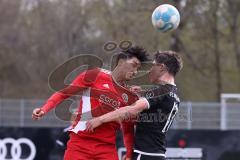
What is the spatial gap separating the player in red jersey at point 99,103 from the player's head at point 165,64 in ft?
0.61

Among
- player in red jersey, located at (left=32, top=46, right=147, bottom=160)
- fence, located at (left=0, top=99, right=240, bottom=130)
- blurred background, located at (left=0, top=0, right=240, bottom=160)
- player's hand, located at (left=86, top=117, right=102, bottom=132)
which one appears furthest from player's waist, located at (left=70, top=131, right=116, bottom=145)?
blurred background, located at (left=0, top=0, right=240, bottom=160)

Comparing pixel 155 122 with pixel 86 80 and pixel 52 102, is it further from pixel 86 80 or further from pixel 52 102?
pixel 52 102

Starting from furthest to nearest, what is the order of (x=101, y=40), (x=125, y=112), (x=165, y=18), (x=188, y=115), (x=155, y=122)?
(x=101, y=40) → (x=188, y=115) → (x=165, y=18) → (x=155, y=122) → (x=125, y=112)

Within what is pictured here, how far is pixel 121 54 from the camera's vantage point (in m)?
6.51

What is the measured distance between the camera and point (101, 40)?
2770 cm

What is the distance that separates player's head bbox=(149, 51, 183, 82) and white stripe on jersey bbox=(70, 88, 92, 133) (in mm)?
669

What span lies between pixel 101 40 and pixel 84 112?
844 inches

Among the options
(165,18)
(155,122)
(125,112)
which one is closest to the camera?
(125,112)

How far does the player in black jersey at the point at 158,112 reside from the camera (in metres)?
6.25

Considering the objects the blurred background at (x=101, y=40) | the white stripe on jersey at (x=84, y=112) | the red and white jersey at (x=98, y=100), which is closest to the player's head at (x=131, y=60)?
the red and white jersey at (x=98, y=100)

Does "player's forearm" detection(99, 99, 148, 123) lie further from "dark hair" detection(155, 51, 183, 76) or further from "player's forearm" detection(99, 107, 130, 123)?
"dark hair" detection(155, 51, 183, 76)

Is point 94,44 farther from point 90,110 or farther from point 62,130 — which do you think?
point 90,110

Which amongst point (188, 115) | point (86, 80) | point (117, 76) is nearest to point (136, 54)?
point (117, 76)

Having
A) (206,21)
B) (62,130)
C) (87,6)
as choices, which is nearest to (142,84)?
(62,130)
